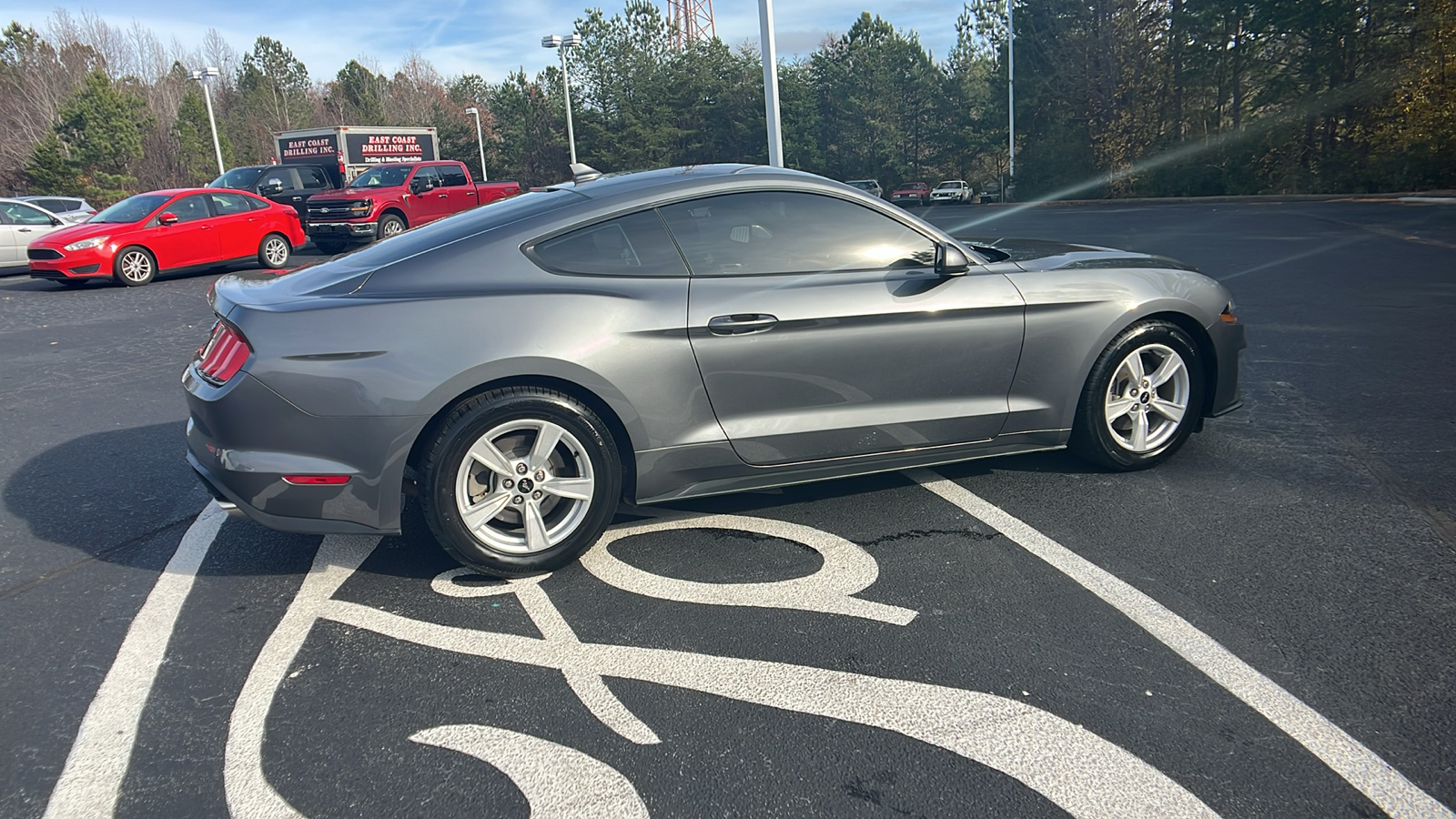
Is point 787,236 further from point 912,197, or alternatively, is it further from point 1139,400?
point 912,197

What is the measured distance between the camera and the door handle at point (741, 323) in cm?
400

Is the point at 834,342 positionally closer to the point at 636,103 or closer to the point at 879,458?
the point at 879,458

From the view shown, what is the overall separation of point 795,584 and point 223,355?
2.34 m

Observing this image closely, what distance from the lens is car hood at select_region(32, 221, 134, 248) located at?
48.4 ft

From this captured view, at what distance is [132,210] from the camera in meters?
15.8

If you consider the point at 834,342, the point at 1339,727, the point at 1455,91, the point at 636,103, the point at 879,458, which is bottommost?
the point at 1339,727

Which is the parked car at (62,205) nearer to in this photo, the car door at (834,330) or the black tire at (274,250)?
the black tire at (274,250)

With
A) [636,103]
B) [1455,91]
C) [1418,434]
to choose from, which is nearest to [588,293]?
[1418,434]

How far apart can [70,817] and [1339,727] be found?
10.9 feet

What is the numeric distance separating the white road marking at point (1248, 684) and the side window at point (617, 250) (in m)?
1.79

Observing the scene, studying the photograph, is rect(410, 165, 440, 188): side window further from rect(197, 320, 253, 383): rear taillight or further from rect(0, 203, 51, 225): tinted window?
rect(197, 320, 253, 383): rear taillight

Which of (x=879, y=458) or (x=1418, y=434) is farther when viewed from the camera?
(x=1418, y=434)

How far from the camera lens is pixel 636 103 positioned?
57.0m

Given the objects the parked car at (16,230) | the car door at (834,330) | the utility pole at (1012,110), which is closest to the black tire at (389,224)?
the parked car at (16,230)
